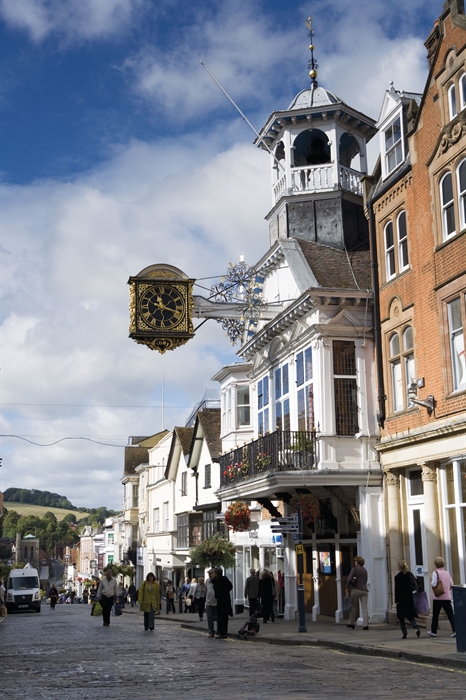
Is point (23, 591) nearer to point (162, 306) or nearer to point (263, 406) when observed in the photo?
point (263, 406)

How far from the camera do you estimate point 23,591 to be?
4691 cm

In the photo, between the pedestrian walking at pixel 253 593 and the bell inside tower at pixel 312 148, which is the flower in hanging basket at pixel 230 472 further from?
the bell inside tower at pixel 312 148

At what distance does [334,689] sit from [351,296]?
13.3 metres

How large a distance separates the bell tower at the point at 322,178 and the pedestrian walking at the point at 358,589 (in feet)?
35.0

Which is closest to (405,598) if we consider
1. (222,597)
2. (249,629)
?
(249,629)

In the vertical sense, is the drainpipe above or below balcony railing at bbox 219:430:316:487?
above

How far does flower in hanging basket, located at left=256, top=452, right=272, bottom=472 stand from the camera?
23.0 m

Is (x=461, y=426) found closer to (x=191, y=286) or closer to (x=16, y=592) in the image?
(x=191, y=286)

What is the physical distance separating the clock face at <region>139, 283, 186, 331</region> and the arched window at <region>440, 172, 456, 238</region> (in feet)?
24.1

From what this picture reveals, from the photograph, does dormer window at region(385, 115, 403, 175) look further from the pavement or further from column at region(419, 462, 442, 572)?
the pavement

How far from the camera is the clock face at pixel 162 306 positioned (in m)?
22.3

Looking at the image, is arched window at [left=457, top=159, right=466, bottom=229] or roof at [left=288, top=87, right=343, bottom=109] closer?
arched window at [left=457, top=159, right=466, bottom=229]

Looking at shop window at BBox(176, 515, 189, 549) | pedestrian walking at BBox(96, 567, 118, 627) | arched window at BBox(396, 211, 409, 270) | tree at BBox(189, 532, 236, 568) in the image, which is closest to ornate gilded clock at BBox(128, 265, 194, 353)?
arched window at BBox(396, 211, 409, 270)

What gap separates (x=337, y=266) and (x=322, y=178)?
3.61 meters
